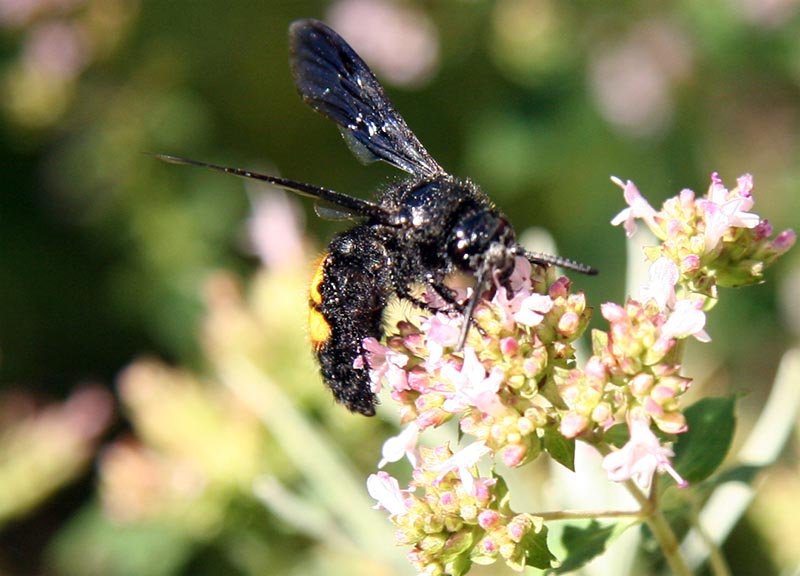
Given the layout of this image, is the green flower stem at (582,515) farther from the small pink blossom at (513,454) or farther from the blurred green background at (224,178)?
the blurred green background at (224,178)

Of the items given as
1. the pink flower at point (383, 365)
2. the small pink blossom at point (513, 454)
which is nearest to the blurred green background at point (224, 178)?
the pink flower at point (383, 365)

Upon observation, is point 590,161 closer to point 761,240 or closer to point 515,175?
point 515,175

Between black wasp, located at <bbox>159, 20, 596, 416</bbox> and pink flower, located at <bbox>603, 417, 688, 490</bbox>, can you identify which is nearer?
pink flower, located at <bbox>603, 417, 688, 490</bbox>

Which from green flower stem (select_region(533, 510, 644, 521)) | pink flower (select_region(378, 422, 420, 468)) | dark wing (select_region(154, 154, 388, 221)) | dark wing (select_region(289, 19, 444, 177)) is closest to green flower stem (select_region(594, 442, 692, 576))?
green flower stem (select_region(533, 510, 644, 521))

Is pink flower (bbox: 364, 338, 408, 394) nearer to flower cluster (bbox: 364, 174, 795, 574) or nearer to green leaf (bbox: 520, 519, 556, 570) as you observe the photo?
flower cluster (bbox: 364, 174, 795, 574)

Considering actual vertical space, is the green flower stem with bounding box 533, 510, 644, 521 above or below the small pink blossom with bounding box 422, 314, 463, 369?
below

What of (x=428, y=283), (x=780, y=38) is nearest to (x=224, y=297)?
(x=428, y=283)

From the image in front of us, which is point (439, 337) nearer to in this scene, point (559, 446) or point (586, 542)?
point (559, 446)
